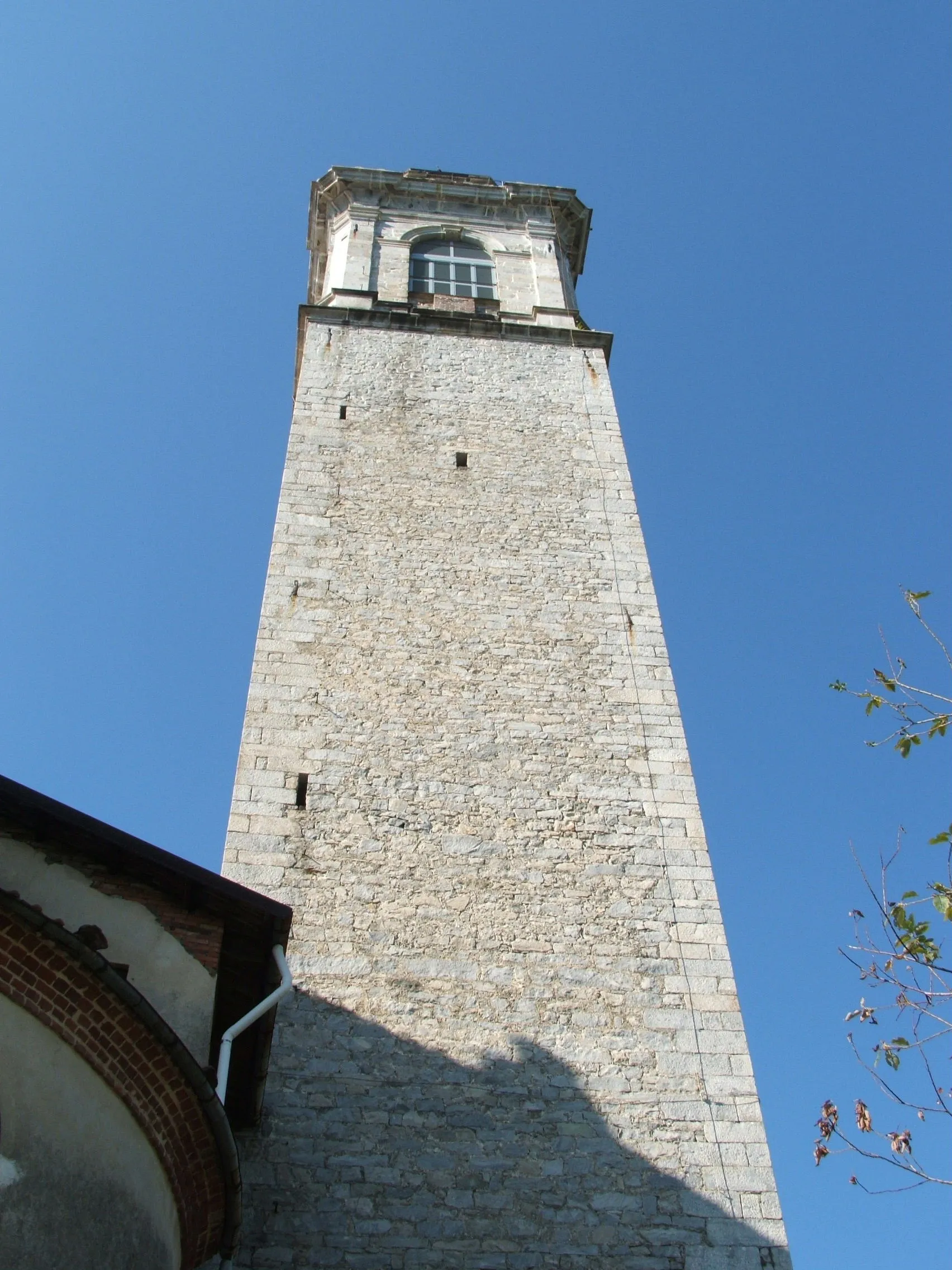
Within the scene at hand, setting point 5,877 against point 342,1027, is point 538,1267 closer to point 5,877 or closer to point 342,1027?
point 342,1027

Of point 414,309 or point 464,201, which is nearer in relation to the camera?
point 414,309

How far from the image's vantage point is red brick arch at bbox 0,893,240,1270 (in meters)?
4.80

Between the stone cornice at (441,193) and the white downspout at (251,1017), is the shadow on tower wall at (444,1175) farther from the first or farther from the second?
the stone cornice at (441,193)

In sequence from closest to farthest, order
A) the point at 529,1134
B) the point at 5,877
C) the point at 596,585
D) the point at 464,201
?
the point at 5,877 → the point at 529,1134 → the point at 596,585 → the point at 464,201

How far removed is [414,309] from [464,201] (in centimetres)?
444

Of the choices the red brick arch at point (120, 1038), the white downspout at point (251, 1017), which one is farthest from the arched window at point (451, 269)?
the red brick arch at point (120, 1038)

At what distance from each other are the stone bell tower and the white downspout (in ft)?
4.50

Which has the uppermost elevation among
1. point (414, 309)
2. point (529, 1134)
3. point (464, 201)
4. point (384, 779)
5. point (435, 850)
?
point (464, 201)

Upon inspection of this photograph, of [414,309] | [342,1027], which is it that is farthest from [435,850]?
[414,309]

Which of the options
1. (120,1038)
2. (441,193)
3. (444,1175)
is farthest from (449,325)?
(120,1038)

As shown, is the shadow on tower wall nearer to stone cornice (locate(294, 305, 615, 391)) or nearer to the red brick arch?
the red brick arch

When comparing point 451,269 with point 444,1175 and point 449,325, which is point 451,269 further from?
point 444,1175

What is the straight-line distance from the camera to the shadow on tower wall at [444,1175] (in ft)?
21.3

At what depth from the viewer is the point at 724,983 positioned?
8.12m
